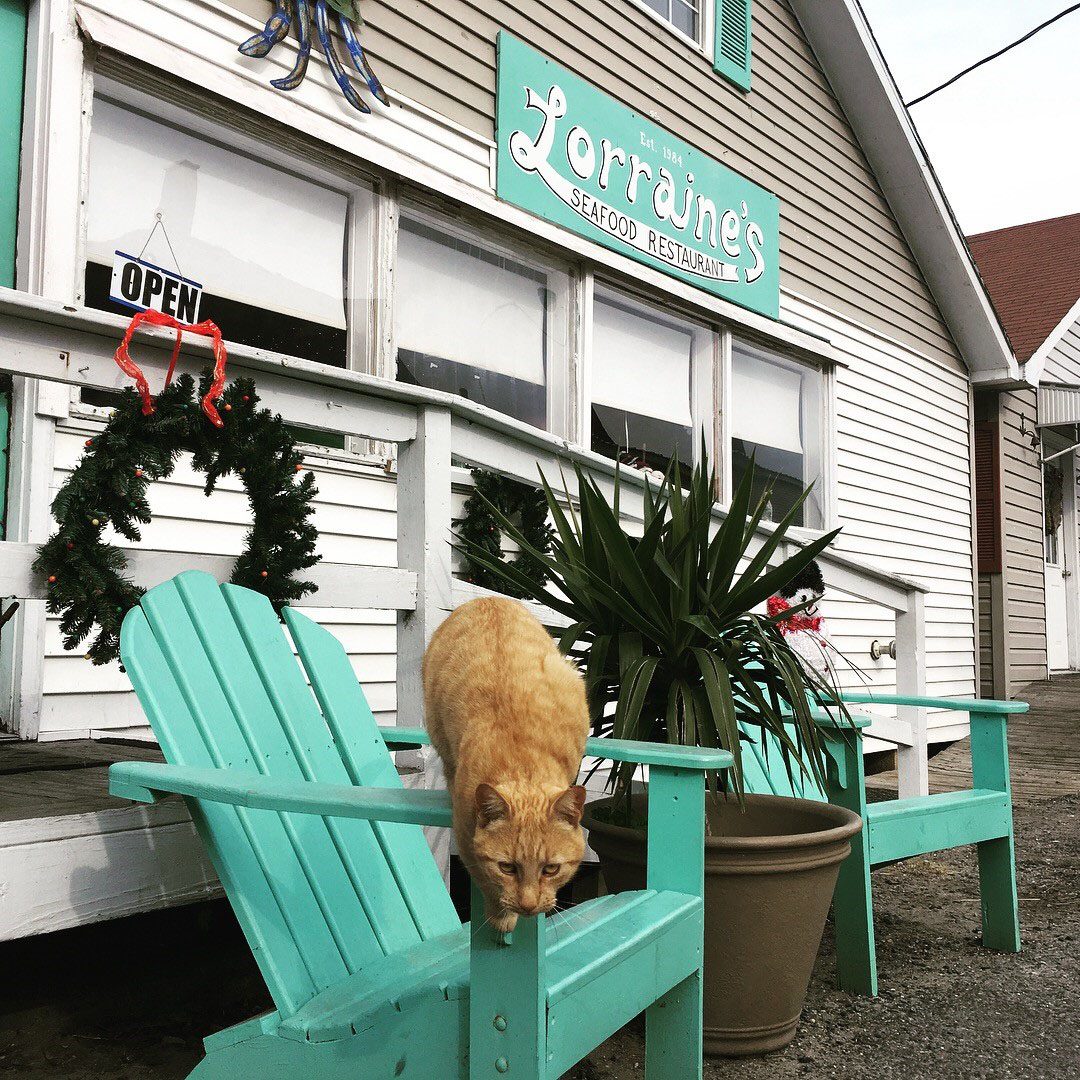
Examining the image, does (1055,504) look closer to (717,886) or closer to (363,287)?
(363,287)

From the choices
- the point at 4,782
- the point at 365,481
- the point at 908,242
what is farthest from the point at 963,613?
the point at 4,782

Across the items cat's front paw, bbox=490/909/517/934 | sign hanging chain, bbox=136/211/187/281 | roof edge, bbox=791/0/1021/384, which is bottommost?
cat's front paw, bbox=490/909/517/934

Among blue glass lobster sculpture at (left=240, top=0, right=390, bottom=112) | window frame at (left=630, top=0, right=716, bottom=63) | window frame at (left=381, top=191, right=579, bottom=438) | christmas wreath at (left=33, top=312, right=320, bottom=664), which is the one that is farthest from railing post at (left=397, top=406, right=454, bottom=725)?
window frame at (left=630, top=0, right=716, bottom=63)

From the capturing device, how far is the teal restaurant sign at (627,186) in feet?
18.1

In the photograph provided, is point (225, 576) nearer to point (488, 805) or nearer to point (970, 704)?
point (488, 805)

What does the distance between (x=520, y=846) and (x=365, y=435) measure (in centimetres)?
149

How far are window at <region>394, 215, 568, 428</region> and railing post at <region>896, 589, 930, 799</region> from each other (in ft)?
6.98

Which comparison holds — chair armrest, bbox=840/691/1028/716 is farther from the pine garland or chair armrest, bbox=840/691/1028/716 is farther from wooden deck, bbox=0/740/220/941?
wooden deck, bbox=0/740/220/941

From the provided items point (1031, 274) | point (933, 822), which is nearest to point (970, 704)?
point (933, 822)

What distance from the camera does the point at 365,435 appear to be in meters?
2.61

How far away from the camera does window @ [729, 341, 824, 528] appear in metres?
7.32

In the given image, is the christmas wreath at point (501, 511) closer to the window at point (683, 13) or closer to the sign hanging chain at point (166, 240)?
the sign hanging chain at point (166, 240)

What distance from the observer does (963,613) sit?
941 cm

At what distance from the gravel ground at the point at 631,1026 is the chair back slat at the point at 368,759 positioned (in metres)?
0.53
